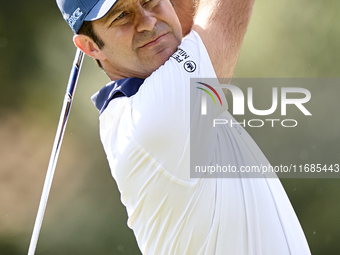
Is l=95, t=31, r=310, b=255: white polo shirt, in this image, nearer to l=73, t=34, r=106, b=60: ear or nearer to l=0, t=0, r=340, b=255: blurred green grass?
l=73, t=34, r=106, b=60: ear

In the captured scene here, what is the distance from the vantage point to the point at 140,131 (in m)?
1.19

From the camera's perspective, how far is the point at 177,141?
3.88ft

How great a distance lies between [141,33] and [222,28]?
7.4 inches

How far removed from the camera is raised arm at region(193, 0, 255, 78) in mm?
1262

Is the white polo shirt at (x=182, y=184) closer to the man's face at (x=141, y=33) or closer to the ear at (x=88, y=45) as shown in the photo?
the man's face at (x=141, y=33)

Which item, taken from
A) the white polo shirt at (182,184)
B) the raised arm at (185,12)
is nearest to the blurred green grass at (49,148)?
the raised arm at (185,12)

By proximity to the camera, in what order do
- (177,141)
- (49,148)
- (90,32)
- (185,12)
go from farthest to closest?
(49,148) → (185,12) → (90,32) → (177,141)

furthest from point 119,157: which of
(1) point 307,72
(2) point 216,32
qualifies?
(1) point 307,72

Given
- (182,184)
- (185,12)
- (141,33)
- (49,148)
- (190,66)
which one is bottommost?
(182,184)

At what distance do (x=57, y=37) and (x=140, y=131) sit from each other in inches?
142

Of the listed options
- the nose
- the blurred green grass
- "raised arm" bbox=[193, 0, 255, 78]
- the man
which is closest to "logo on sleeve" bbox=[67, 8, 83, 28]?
the man

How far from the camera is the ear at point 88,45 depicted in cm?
143

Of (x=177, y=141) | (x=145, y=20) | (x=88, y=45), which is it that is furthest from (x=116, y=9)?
(x=177, y=141)

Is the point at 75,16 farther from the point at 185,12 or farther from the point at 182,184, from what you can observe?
the point at 182,184
